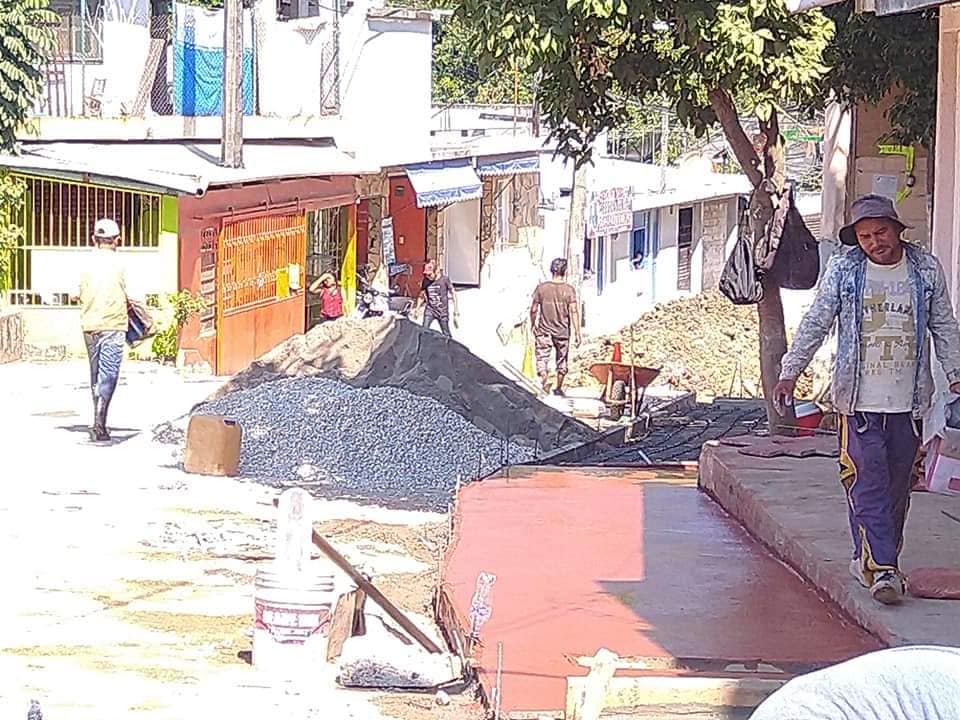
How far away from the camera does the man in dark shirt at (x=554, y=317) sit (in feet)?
66.1

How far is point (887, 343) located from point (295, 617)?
8.30 feet

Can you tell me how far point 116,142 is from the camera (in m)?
22.5

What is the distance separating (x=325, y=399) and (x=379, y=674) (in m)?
7.97

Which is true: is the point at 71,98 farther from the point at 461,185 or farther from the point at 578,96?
the point at 578,96

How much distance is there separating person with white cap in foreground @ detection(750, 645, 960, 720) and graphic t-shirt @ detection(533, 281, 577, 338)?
57.0 feet

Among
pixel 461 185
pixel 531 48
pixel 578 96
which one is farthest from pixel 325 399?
pixel 461 185

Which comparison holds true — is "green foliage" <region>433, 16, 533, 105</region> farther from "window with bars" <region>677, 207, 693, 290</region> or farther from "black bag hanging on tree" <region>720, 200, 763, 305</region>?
"black bag hanging on tree" <region>720, 200, 763, 305</region>

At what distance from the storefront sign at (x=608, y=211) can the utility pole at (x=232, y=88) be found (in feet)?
40.9

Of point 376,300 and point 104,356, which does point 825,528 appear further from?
point 376,300

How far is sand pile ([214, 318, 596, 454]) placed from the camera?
1530 centimetres

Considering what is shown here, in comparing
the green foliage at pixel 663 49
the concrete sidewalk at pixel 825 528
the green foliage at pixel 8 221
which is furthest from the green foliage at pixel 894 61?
the green foliage at pixel 8 221

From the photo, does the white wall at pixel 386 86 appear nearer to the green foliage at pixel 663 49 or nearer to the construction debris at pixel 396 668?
the green foliage at pixel 663 49

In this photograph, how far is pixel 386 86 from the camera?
27000 mm

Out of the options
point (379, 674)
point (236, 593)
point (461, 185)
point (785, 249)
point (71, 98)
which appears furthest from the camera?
point (461, 185)
